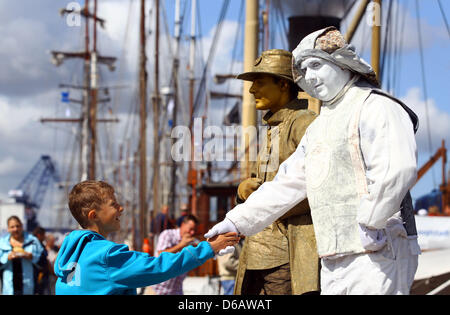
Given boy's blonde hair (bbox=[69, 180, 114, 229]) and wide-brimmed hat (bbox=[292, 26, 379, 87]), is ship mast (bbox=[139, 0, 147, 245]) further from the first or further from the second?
wide-brimmed hat (bbox=[292, 26, 379, 87])

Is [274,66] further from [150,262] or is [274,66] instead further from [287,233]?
→ [150,262]

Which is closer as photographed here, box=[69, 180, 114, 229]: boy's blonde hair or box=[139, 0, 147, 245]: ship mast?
box=[69, 180, 114, 229]: boy's blonde hair

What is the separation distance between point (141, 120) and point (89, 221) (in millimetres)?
21911

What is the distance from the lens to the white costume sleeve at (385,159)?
10.6 feet

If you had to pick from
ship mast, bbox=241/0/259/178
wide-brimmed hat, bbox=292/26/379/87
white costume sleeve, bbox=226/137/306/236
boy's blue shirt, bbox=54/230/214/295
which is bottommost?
boy's blue shirt, bbox=54/230/214/295

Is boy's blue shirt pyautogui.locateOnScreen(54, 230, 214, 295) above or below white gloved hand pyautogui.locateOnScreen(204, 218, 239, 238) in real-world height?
below

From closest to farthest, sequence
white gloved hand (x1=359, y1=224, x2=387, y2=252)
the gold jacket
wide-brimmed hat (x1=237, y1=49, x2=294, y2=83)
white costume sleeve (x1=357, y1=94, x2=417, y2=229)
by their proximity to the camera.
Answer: white costume sleeve (x1=357, y1=94, x2=417, y2=229) → white gloved hand (x1=359, y1=224, x2=387, y2=252) → the gold jacket → wide-brimmed hat (x1=237, y1=49, x2=294, y2=83)

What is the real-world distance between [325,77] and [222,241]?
38.1 inches

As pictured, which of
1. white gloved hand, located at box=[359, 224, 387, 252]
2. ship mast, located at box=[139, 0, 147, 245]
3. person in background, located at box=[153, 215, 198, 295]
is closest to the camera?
white gloved hand, located at box=[359, 224, 387, 252]

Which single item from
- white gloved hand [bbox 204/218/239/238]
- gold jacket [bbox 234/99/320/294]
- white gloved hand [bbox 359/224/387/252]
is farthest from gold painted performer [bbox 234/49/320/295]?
white gloved hand [bbox 359/224/387/252]

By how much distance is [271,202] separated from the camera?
13.2 feet

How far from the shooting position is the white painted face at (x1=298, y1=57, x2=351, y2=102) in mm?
3695

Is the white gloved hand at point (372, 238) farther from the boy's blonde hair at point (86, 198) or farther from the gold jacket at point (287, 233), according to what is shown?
the boy's blonde hair at point (86, 198)

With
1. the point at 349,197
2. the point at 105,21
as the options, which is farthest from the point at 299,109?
the point at 105,21
